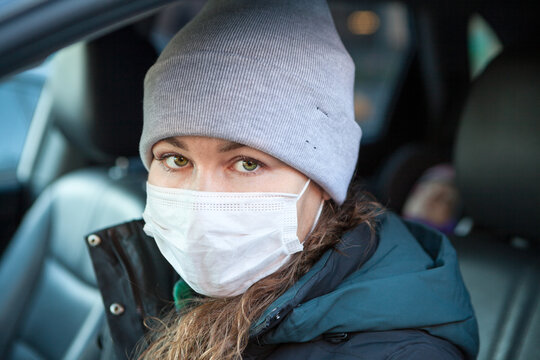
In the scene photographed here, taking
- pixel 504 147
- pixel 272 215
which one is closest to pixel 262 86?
pixel 272 215

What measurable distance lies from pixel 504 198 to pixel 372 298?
77 cm

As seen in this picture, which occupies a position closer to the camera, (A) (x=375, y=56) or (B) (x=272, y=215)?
(B) (x=272, y=215)

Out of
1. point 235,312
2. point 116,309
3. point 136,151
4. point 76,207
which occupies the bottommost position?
point 76,207

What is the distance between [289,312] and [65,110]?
179 centimetres

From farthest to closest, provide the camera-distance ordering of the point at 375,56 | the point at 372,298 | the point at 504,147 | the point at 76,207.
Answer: the point at 375,56 → the point at 76,207 → the point at 504,147 → the point at 372,298

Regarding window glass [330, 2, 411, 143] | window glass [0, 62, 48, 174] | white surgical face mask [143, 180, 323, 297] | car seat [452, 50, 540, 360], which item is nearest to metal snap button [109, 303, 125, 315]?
white surgical face mask [143, 180, 323, 297]

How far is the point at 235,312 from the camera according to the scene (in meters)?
1.28

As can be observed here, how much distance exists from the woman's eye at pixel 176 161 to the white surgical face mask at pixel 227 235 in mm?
74

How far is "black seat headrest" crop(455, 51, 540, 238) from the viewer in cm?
167

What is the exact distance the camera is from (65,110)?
2.58 m

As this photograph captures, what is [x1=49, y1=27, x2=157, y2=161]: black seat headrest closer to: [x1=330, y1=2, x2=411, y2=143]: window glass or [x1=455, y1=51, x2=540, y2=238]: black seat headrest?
[x1=455, y1=51, x2=540, y2=238]: black seat headrest

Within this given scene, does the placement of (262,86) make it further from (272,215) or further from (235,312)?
(235,312)

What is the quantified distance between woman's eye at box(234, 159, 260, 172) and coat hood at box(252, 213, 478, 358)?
265mm

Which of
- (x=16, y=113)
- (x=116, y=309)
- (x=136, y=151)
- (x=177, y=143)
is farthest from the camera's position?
(x=16, y=113)
